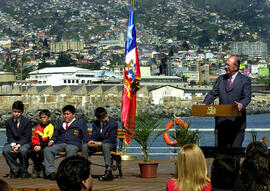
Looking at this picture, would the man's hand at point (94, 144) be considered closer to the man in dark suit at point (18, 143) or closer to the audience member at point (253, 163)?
the man in dark suit at point (18, 143)

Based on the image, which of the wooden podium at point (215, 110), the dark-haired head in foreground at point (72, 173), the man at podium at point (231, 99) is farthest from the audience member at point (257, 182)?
the man at podium at point (231, 99)

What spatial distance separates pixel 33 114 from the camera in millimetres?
47875

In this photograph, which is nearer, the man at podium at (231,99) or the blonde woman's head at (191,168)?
the blonde woman's head at (191,168)

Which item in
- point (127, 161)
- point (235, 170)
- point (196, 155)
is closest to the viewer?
point (196, 155)

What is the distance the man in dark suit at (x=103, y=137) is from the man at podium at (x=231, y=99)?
59.5 inches

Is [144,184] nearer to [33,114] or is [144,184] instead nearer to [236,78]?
[236,78]

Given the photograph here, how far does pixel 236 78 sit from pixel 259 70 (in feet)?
644

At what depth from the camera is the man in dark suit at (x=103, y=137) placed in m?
7.00

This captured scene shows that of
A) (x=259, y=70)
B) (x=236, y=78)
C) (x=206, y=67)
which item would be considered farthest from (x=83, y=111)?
(x=259, y=70)

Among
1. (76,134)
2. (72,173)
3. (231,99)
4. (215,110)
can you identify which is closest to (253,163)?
(72,173)

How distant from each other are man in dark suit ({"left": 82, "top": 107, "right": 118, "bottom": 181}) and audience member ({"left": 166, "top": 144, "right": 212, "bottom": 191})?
11.4 ft

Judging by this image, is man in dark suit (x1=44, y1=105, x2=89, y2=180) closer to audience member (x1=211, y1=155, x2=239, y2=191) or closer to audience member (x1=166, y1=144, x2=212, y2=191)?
audience member (x1=211, y1=155, x2=239, y2=191)

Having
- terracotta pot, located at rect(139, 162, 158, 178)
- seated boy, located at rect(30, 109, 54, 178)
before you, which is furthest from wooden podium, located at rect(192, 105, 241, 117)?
seated boy, located at rect(30, 109, 54, 178)

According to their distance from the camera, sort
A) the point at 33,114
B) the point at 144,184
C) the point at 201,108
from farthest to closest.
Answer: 1. the point at 33,114
2. the point at 144,184
3. the point at 201,108
